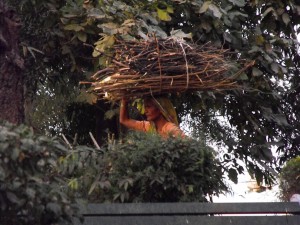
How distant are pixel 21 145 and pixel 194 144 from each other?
2131 mm

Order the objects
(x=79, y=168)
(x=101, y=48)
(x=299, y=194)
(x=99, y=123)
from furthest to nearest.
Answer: (x=99, y=123)
(x=101, y=48)
(x=299, y=194)
(x=79, y=168)

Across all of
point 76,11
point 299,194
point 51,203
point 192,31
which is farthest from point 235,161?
point 51,203

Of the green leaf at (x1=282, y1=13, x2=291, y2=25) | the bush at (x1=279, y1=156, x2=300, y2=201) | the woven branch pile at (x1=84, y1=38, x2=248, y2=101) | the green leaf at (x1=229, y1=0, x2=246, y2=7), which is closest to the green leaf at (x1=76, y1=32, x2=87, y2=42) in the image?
the green leaf at (x1=229, y1=0, x2=246, y2=7)

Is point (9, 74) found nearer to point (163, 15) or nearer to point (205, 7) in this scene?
point (163, 15)

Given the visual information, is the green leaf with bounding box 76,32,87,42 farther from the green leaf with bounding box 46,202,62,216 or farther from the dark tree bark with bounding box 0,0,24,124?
the green leaf with bounding box 46,202,62,216

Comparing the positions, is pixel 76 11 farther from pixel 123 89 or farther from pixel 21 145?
pixel 21 145

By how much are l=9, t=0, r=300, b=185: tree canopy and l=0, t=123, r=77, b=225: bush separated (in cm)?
372

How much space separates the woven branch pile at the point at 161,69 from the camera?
660cm

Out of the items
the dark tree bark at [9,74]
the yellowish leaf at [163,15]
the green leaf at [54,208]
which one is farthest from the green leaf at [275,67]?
the green leaf at [54,208]

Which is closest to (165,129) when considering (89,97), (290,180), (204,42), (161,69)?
(161,69)

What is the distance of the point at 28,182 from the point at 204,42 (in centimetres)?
514

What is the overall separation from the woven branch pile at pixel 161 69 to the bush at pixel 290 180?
0.78 meters

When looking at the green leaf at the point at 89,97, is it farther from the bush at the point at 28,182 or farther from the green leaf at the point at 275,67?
the bush at the point at 28,182

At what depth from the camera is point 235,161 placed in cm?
975
